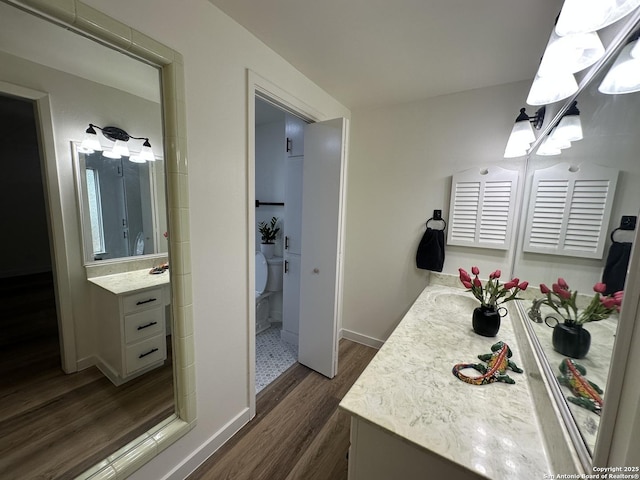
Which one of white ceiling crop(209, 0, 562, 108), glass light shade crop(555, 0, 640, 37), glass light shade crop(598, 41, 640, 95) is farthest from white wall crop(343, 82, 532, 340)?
glass light shade crop(555, 0, 640, 37)

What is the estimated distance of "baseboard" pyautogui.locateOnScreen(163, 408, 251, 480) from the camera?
1.25 metres

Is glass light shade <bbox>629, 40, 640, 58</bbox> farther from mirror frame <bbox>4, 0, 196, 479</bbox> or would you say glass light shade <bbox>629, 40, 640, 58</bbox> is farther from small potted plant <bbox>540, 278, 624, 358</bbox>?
mirror frame <bbox>4, 0, 196, 479</bbox>

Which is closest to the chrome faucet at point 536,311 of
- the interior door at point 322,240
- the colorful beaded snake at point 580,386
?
the colorful beaded snake at point 580,386

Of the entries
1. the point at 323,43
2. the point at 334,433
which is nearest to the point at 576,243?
the point at 323,43

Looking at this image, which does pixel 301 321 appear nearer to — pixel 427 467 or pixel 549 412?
pixel 427 467

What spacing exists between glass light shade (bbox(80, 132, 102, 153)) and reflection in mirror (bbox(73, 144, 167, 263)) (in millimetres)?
18

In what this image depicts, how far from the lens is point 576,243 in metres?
0.80

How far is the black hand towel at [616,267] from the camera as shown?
514 millimetres

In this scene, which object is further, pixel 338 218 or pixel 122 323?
pixel 338 218

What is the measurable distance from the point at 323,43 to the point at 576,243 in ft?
4.97

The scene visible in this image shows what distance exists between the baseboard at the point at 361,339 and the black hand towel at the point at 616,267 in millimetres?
2088

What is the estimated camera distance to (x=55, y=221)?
999 millimetres

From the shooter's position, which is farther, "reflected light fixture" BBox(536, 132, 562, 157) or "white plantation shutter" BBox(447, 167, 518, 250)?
"white plantation shutter" BBox(447, 167, 518, 250)

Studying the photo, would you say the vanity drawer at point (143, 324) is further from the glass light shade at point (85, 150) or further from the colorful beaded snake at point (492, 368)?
the colorful beaded snake at point (492, 368)
